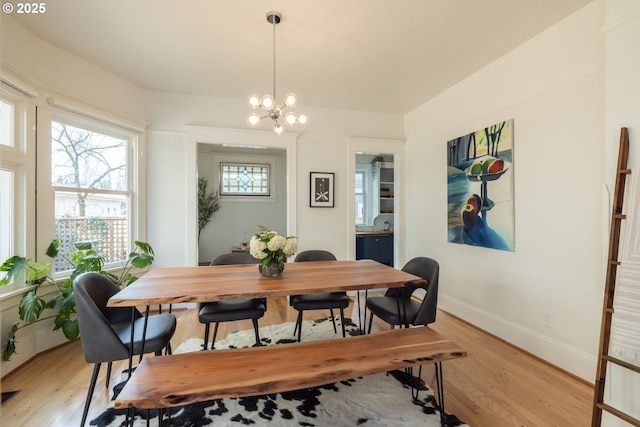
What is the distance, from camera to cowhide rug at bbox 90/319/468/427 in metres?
1.65

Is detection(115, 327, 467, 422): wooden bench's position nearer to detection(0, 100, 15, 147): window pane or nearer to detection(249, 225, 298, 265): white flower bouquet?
detection(249, 225, 298, 265): white flower bouquet

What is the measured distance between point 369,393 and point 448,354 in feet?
2.34

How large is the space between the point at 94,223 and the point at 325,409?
3081 mm

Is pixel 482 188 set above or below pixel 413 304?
above

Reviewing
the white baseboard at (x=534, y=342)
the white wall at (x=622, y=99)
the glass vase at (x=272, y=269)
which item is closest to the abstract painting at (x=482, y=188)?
the white baseboard at (x=534, y=342)

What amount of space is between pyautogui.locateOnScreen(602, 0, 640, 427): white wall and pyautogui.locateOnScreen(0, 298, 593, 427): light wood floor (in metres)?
0.29

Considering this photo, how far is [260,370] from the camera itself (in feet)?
4.59

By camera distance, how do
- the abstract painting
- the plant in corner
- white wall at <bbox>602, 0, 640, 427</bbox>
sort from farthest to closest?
1. the plant in corner
2. the abstract painting
3. white wall at <bbox>602, 0, 640, 427</bbox>

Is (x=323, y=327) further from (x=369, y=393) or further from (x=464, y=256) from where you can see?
(x=464, y=256)

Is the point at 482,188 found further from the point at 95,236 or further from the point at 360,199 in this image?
the point at 95,236

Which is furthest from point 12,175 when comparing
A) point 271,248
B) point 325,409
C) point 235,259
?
point 325,409

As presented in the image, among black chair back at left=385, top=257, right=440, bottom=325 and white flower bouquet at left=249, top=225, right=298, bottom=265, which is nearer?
white flower bouquet at left=249, top=225, right=298, bottom=265

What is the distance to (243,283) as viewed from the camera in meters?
1.86

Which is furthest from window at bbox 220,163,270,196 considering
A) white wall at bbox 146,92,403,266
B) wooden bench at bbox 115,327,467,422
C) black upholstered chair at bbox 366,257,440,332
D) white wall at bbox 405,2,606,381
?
wooden bench at bbox 115,327,467,422
